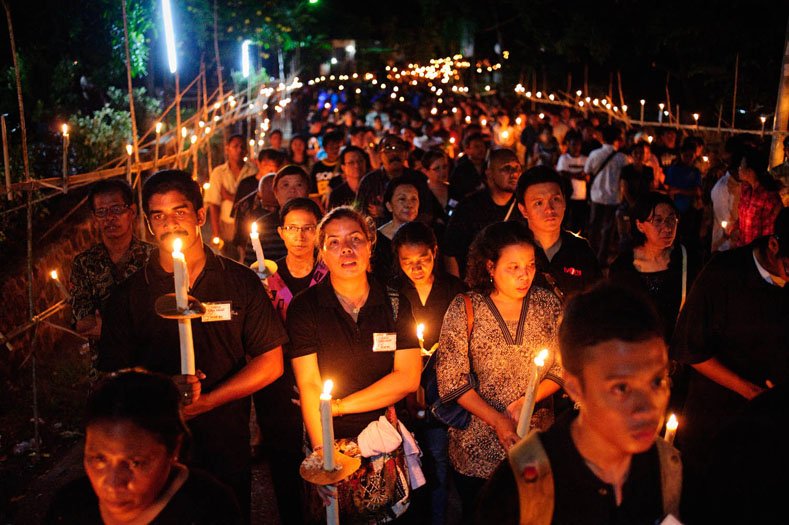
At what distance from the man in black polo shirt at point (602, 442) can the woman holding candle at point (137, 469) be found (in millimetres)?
887

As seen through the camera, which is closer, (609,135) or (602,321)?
(602,321)

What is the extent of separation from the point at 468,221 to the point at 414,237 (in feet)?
4.91

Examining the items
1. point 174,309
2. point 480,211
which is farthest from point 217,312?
point 480,211

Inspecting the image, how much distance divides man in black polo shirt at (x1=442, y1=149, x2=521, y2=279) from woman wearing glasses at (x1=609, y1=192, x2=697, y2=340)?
118cm

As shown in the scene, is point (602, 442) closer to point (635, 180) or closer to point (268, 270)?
point (268, 270)

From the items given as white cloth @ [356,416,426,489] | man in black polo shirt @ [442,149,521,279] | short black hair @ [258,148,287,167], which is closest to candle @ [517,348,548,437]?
white cloth @ [356,416,426,489]

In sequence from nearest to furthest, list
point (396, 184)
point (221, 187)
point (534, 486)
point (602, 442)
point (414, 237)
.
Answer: point (534, 486) < point (602, 442) < point (414, 237) < point (396, 184) < point (221, 187)

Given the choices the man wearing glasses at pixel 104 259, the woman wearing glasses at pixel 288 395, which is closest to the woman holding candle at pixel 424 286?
the woman wearing glasses at pixel 288 395

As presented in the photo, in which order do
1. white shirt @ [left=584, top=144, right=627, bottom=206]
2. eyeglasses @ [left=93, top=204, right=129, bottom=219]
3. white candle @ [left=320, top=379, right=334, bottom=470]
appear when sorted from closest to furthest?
white candle @ [left=320, top=379, right=334, bottom=470], eyeglasses @ [left=93, top=204, right=129, bottom=219], white shirt @ [left=584, top=144, right=627, bottom=206]

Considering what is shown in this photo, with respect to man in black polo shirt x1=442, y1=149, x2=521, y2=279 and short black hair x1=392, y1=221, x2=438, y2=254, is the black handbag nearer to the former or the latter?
short black hair x1=392, y1=221, x2=438, y2=254

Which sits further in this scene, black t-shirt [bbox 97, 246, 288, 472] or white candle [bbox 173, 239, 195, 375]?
black t-shirt [bbox 97, 246, 288, 472]

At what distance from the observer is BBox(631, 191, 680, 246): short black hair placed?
15.4 ft

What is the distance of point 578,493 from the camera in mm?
1883

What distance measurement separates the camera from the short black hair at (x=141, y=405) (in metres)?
2.10
